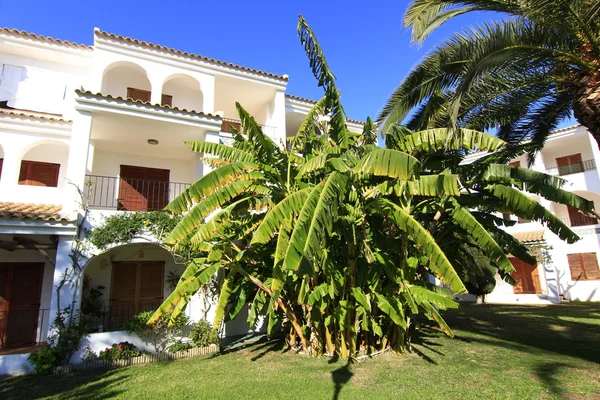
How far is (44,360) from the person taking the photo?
296 inches

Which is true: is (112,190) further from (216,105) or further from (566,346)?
(566,346)

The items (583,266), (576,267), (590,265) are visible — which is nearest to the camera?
(590,265)

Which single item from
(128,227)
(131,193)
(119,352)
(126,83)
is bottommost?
(119,352)

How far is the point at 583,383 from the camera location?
550 cm

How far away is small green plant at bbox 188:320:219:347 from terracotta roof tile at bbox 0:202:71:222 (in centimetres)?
417

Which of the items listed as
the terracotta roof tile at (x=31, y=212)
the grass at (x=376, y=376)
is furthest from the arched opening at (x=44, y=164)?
the grass at (x=376, y=376)

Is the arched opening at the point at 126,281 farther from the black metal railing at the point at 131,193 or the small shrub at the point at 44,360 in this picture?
the small shrub at the point at 44,360

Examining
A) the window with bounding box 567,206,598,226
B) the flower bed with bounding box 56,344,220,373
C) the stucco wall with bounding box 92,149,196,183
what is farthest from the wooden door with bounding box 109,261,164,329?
the window with bounding box 567,206,598,226

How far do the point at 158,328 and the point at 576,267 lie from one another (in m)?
21.4

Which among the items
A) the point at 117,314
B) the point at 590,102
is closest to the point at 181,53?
the point at 117,314

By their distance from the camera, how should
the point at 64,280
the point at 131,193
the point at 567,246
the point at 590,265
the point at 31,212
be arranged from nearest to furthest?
the point at 64,280, the point at 31,212, the point at 131,193, the point at 590,265, the point at 567,246

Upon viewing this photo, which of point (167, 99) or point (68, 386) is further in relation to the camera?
point (167, 99)

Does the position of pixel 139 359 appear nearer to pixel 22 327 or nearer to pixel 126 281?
pixel 126 281

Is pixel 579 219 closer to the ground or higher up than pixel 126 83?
closer to the ground
